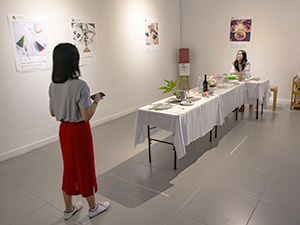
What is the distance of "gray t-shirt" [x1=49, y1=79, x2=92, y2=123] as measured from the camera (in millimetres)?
2020

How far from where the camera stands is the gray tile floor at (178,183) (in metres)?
2.44

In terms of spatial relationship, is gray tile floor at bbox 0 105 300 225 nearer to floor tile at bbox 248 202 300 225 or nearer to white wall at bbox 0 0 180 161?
floor tile at bbox 248 202 300 225

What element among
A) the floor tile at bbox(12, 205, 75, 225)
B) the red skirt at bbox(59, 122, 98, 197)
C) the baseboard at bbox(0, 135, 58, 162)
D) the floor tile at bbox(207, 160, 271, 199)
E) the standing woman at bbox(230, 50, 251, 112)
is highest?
the standing woman at bbox(230, 50, 251, 112)

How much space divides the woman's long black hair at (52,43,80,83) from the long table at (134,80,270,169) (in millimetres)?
1340

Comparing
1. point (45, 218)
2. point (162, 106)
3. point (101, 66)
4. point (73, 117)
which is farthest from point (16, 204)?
point (101, 66)

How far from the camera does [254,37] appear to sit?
20.3 ft

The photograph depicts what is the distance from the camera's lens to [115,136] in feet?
14.8

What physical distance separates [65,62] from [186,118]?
1.59 meters

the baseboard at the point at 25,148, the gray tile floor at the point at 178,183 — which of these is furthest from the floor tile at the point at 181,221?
the baseboard at the point at 25,148

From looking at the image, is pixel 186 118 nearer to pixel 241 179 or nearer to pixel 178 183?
pixel 178 183

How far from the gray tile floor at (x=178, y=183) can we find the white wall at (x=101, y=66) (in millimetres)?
436

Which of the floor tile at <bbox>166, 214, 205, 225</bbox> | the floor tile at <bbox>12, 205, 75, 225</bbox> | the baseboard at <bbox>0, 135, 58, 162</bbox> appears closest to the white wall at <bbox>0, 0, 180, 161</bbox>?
the baseboard at <bbox>0, 135, 58, 162</bbox>

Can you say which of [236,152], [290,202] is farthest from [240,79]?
[290,202]

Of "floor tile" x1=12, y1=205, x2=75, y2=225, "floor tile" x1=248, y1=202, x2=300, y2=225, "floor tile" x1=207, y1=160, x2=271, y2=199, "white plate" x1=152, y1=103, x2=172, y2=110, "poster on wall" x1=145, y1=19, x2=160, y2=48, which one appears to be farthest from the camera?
"poster on wall" x1=145, y1=19, x2=160, y2=48
